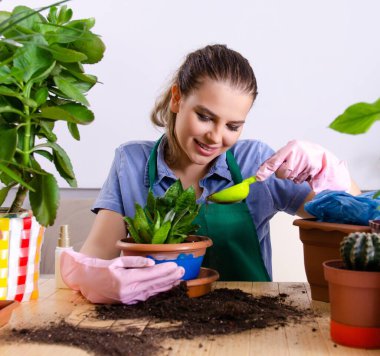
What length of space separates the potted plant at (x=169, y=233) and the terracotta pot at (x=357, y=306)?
0.39 metres

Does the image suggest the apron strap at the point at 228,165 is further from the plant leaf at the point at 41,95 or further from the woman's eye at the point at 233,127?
the plant leaf at the point at 41,95

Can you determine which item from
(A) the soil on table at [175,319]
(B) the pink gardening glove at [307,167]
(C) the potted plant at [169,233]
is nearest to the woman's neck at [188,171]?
(B) the pink gardening glove at [307,167]

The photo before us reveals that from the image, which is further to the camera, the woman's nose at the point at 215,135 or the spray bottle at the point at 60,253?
the woman's nose at the point at 215,135

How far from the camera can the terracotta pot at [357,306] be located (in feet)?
3.21

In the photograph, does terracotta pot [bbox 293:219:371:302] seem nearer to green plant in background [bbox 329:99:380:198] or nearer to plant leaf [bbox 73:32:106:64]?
green plant in background [bbox 329:99:380:198]

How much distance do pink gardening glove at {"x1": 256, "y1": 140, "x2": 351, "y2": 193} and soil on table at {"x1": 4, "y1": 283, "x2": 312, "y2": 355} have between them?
0.36 metres

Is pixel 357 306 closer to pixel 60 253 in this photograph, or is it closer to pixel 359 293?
pixel 359 293

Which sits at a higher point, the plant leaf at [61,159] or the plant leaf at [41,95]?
the plant leaf at [41,95]

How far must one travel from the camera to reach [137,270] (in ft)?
4.13

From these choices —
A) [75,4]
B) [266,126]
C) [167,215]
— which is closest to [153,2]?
[75,4]

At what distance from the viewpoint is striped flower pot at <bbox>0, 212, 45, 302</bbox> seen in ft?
4.28

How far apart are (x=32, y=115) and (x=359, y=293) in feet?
2.50

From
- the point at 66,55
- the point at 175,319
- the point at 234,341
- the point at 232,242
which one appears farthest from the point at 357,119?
the point at 232,242

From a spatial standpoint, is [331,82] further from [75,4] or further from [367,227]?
[367,227]
